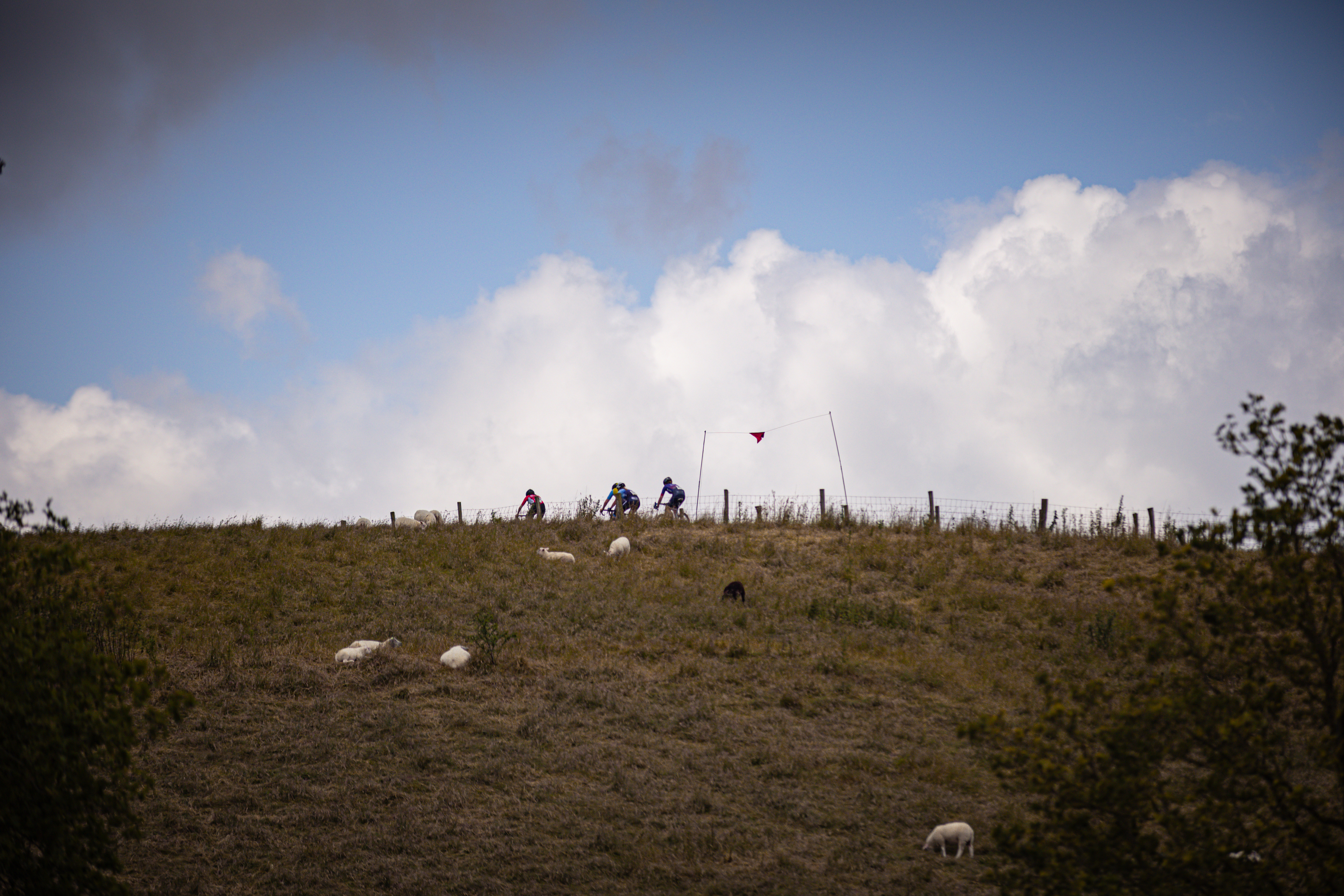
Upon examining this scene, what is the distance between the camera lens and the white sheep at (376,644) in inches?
618

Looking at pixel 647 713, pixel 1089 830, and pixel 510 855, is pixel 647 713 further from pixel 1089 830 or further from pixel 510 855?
pixel 1089 830

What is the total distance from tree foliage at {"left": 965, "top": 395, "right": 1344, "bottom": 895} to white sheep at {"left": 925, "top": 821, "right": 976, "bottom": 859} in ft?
12.5

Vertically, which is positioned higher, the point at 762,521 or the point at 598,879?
the point at 762,521

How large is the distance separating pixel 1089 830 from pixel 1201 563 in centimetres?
171

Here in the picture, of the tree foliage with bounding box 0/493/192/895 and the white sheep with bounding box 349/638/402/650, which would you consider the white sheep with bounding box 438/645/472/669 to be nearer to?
the white sheep with bounding box 349/638/402/650

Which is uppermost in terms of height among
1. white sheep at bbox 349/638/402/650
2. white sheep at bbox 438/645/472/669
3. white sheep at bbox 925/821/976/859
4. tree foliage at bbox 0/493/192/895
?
tree foliage at bbox 0/493/192/895

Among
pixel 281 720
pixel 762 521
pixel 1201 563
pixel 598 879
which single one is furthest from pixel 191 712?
pixel 762 521

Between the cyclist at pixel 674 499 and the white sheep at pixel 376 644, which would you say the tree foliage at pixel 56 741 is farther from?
the cyclist at pixel 674 499

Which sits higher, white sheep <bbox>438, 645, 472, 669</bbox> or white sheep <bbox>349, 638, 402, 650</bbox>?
white sheep <bbox>349, 638, 402, 650</bbox>

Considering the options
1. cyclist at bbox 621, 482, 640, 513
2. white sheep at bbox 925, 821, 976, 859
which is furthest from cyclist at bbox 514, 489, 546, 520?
white sheep at bbox 925, 821, 976, 859

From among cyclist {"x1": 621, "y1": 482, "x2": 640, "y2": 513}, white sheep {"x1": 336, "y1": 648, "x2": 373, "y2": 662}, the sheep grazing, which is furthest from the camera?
cyclist {"x1": 621, "y1": 482, "x2": 640, "y2": 513}

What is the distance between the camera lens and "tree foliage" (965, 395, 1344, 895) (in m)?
5.10

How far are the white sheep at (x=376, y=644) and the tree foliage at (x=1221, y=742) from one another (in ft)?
40.9

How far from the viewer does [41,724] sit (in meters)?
5.06
